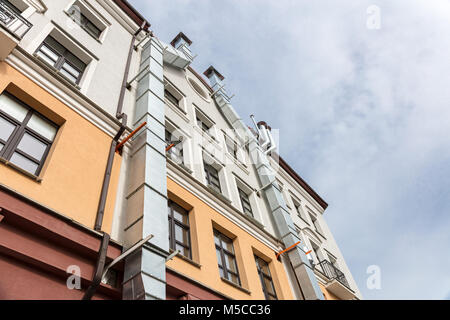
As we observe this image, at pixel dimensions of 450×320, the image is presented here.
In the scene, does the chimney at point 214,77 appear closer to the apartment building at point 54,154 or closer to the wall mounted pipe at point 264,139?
the wall mounted pipe at point 264,139

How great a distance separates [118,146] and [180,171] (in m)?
2.68

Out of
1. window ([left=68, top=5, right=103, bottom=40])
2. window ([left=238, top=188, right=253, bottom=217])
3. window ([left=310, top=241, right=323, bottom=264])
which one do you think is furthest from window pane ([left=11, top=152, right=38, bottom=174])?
window ([left=310, top=241, right=323, bottom=264])

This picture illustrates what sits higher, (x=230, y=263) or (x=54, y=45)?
(x=54, y=45)

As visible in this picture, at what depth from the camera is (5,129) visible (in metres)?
7.46

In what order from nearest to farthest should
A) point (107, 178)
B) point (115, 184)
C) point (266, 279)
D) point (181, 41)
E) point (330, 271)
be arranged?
1. point (107, 178)
2. point (115, 184)
3. point (266, 279)
4. point (330, 271)
5. point (181, 41)

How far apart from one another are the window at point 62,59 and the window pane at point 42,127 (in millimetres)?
2734

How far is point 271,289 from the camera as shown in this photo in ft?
41.9

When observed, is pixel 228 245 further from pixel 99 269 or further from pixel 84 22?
pixel 84 22

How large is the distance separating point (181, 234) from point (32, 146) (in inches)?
196

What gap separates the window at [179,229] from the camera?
32.2 feet

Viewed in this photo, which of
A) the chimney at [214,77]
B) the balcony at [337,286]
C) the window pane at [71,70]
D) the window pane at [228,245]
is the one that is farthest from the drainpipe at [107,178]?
the chimney at [214,77]

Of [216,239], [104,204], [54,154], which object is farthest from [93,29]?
[216,239]

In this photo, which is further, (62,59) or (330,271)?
(330,271)
